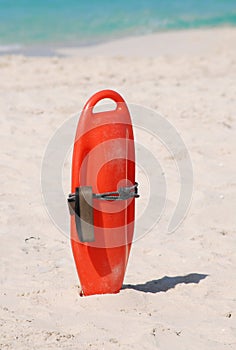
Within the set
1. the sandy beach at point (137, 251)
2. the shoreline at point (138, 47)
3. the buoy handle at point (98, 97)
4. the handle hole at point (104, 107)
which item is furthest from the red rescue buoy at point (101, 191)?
the shoreline at point (138, 47)

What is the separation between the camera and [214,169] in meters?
5.27

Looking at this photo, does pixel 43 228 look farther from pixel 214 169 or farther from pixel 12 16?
pixel 12 16

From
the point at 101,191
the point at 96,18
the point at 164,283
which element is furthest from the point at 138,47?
the point at 101,191

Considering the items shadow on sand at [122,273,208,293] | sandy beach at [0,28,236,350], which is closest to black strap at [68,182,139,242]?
sandy beach at [0,28,236,350]

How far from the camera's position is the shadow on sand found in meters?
3.35

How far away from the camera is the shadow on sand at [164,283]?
11.0 ft

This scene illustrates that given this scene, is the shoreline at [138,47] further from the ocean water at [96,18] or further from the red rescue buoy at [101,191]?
the red rescue buoy at [101,191]

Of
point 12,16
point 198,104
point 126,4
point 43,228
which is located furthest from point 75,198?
point 126,4

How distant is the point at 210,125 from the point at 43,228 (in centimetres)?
276

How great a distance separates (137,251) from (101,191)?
917 millimetres

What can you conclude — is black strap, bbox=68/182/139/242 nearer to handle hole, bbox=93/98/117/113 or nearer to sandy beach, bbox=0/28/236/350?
sandy beach, bbox=0/28/236/350

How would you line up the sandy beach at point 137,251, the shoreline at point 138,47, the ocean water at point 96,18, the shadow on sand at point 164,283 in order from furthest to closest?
the ocean water at point 96,18
the shoreline at point 138,47
the shadow on sand at point 164,283
the sandy beach at point 137,251

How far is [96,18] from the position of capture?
89.0 ft

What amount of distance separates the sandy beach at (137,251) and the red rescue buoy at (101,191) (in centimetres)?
19
